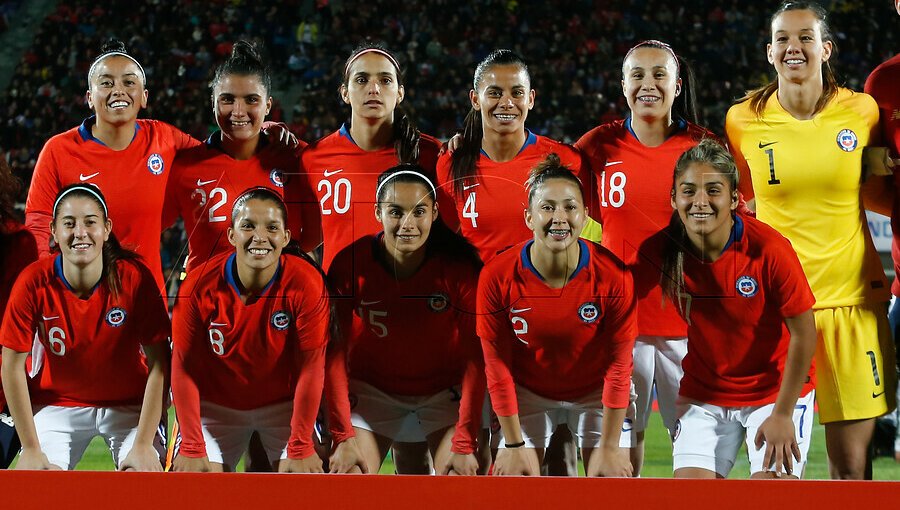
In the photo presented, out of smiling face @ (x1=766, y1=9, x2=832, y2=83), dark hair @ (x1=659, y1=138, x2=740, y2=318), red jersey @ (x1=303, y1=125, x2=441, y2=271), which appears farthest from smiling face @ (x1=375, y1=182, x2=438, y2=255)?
smiling face @ (x1=766, y1=9, x2=832, y2=83)

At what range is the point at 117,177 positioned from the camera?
374 centimetres

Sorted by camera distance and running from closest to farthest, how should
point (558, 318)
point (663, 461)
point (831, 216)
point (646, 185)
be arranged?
point (558, 318) → point (831, 216) → point (646, 185) → point (663, 461)

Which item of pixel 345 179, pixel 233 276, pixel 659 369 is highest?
pixel 345 179

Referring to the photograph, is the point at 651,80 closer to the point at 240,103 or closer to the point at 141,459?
the point at 240,103

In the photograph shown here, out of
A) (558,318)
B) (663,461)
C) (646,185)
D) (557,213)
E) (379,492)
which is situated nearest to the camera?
(379,492)

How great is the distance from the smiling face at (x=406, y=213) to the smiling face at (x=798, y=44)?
3.96 ft

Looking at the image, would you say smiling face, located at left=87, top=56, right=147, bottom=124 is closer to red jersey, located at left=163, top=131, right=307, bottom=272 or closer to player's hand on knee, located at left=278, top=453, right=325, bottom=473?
red jersey, located at left=163, top=131, right=307, bottom=272

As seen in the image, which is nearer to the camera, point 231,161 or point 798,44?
point 798,44

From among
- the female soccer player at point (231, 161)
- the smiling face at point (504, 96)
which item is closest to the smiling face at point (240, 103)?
the female soccer player at point (231, 161)

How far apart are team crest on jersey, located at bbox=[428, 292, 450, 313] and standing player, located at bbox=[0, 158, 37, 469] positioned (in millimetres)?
1409

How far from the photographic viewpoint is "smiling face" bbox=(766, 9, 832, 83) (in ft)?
10.7

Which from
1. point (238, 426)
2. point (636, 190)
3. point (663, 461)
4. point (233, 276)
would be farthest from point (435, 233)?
point (663, 461)

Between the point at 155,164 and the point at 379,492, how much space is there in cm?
157

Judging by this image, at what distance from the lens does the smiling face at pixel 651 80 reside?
11.0ft
